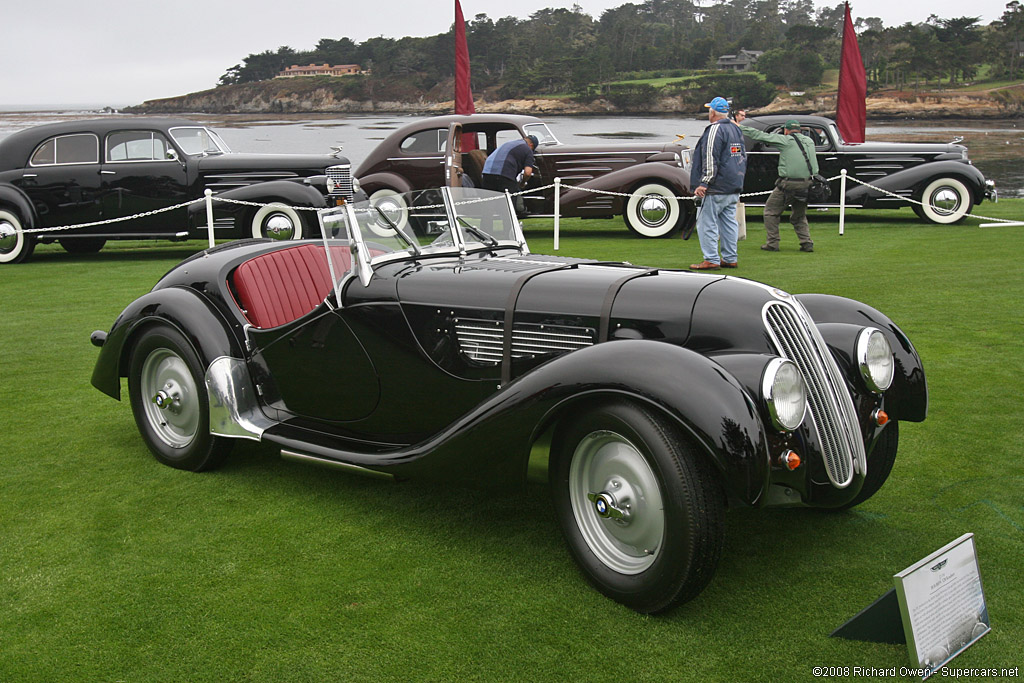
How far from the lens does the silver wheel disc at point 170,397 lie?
4730 mm

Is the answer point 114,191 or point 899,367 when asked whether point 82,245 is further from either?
point 899,367

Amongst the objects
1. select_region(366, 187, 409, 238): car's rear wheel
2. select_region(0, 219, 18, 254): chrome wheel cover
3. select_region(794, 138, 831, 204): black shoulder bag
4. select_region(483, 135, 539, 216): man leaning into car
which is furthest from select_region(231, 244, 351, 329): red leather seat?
select_region(794, 138, 831, 204): black shoulder bag

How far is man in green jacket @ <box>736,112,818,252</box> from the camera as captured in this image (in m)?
12.0

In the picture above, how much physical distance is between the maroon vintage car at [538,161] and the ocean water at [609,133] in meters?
1.39

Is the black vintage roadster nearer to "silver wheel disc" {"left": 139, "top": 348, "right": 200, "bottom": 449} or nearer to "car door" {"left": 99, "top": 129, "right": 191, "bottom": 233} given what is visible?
"silver wheel disc" {"left": 139, "top": 348, "right": 200, "bottom": 449}

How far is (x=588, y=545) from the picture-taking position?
3254 millimetres

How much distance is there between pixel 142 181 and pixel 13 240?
6.94ft

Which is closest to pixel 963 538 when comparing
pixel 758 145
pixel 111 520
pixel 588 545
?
pixel 588 545

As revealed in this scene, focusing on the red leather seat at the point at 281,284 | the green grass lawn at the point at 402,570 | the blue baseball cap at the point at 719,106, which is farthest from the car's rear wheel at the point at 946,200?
the red leather seat at the point at 281,284

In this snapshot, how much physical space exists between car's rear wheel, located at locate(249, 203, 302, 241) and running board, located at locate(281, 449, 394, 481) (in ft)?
30.1

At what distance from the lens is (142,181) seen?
1296cm

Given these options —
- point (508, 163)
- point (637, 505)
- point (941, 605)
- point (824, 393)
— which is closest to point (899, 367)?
point (824, 393)

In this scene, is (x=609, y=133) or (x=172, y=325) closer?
(x=172, y=325)

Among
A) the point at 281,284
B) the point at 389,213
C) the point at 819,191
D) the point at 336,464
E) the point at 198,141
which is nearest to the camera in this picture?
the point at 336,464
